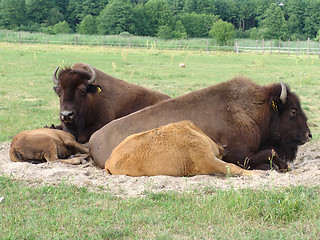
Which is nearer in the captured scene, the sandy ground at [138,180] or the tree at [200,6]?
the sandy ground at [138,180]

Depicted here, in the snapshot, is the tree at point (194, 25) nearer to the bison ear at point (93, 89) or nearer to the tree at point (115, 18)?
the tree at point (115, 18)

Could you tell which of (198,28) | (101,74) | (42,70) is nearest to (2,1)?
(198,28)

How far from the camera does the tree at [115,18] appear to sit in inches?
3782

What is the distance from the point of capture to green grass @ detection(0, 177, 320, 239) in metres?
4.13

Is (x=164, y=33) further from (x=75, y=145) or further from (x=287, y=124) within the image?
(x=287, y=124)

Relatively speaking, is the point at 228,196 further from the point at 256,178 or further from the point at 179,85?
the point at 179,85

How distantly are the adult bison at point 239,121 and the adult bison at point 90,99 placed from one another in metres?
1.72

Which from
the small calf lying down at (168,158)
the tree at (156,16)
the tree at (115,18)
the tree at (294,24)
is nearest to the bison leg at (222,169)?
the small calf lying down at (168,158)

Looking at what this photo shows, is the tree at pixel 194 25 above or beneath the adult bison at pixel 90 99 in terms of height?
above

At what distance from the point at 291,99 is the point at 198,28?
10526 cm

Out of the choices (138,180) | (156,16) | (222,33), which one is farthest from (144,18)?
(138,180)

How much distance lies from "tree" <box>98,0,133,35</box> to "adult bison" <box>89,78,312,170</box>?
90595 mm

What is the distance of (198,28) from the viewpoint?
109625mm

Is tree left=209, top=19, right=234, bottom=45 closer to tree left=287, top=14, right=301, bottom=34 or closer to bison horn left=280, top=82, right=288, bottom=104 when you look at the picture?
tree left=287, top=14, right=301, bottom=34
